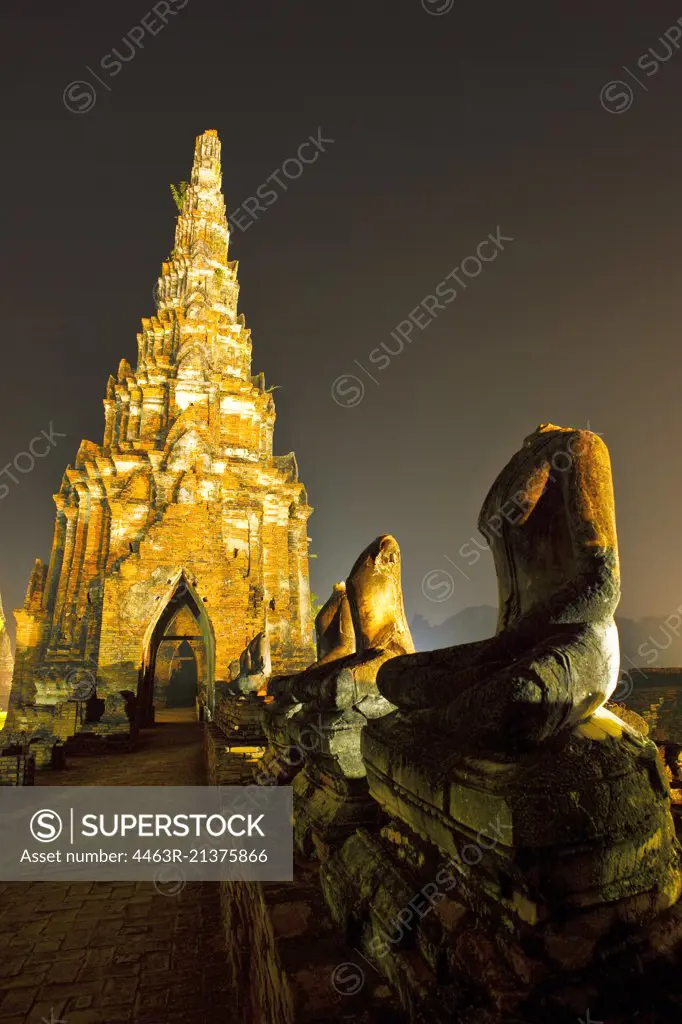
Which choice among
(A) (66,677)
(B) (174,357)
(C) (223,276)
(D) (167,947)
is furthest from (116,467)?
(D) (167,947)

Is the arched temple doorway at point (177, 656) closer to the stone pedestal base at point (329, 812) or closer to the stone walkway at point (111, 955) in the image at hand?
the stone walkway at point (111, 955)

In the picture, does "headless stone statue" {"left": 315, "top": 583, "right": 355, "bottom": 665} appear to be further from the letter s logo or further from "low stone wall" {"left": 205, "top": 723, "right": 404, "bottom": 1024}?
the letter s logo

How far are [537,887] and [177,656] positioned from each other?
29610 mm

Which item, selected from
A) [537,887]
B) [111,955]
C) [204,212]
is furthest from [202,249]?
[537,887]

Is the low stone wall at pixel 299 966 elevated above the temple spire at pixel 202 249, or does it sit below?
below

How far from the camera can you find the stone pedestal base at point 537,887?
138cm

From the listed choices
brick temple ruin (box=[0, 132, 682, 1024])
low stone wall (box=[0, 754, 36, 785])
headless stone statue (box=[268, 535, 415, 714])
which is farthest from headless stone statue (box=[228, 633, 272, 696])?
headless stone statue (box=[268, 535, 415, 714])

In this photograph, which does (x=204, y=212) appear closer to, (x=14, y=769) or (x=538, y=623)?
(x=14, y=769)

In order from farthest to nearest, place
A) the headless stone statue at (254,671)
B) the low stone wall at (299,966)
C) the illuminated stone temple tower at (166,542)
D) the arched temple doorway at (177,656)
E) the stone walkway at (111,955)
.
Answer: the arched temple doorway at (177,656) → the illuminated stone temple tower at (166,542) → the headless stone statue at (254,671) → the stone walkway at (111,955) → the low stone wall at (299,966)

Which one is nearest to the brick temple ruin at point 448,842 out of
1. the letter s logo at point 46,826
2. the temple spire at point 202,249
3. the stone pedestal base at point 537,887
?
the stone pedestal base at point 537,887

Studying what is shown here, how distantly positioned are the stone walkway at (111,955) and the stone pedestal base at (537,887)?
3128mm

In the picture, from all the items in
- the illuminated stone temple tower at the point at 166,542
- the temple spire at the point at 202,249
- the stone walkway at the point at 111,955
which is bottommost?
the stone walkway at the point at 111,955

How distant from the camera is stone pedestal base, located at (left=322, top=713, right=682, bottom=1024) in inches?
54.5

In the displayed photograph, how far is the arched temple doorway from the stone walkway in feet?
30.9
